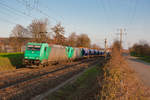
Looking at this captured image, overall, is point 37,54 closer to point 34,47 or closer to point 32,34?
point 34,47

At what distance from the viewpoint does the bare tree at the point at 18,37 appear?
4817 centimetres

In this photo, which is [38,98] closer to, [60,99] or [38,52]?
[60,99]

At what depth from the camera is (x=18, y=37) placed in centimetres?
4881

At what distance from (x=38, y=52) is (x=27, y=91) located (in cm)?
908

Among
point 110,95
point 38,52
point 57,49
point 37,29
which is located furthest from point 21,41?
point 110,95

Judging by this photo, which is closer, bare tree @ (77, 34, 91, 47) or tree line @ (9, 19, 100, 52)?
tree line @ (9, 19, 100, 52)

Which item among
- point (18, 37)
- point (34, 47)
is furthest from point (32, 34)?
A: point (34, 47)

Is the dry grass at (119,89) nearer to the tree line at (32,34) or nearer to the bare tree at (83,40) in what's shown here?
the tree line at (32,34)

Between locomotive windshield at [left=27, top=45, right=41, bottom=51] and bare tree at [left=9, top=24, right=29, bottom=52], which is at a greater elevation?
bare tree at [left=9, top=24, right=29, bottom=52]

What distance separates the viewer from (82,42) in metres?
82.1

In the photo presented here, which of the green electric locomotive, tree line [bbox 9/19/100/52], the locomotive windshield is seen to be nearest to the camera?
the green electric locomotive

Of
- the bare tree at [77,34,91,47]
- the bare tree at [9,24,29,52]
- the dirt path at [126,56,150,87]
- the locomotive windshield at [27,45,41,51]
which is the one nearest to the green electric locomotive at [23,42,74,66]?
the locomotive windshield at [27,45,41,51]

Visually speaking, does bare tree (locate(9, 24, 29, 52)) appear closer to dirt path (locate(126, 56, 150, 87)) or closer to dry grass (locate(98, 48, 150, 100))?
dirt path (locate(126, 56, 150, 87))

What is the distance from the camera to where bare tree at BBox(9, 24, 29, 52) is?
48.2m
